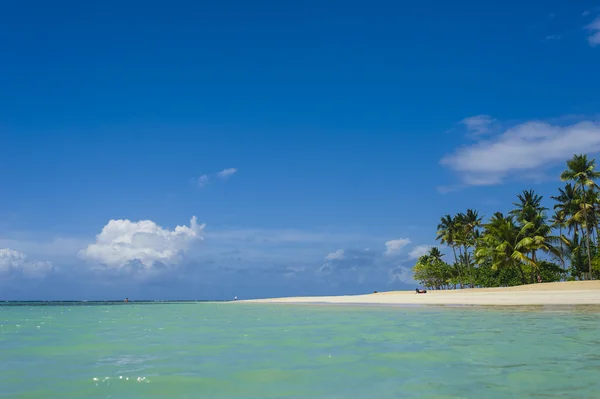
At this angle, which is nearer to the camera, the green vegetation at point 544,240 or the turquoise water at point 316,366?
the turquoise water at point 316,366

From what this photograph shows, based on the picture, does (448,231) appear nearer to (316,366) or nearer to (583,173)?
(583,173)

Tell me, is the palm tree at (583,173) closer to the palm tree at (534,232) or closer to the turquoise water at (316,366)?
the palm tree at (534,232)

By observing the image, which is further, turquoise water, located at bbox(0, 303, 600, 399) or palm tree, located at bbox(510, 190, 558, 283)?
palm tree, located at bbox(510, 190, 558, 283)

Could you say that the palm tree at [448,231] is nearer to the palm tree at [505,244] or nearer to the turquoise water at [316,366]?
the palm tree at [505,244]

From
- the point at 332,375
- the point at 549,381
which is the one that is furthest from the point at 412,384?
the point at 549,381

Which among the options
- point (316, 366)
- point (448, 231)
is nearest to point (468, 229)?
point (448, 231)

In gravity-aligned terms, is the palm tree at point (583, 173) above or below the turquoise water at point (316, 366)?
above

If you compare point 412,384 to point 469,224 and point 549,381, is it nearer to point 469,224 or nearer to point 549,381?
point 549,381

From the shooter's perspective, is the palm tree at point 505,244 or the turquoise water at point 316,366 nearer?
the turquoise water at point 316,366

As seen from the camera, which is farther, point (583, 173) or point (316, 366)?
point (583, 173)

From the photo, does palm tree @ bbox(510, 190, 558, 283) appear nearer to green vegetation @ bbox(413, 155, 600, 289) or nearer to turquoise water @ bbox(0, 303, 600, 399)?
green vegetation @ bbox(413, 155, 600, 289)

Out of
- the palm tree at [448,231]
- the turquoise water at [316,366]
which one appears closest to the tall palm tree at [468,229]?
the palm tree at [448,231]

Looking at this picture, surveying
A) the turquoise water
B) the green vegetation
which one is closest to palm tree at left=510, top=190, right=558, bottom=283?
the green vegetation

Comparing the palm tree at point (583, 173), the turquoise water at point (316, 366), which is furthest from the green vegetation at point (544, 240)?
the turquoise water at point (316, 366)
